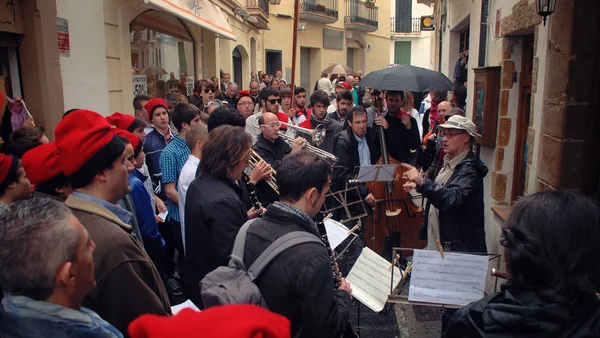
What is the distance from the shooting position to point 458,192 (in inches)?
127

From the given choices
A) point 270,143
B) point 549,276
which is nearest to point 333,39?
point 270,143

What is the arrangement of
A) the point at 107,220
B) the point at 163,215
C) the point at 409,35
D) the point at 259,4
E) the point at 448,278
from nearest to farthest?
the point at 107,220
the point at 448,278
the point at 163,215
the point at 259,4
the point at 409,35

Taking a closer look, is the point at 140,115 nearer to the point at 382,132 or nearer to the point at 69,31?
the point at 69,31

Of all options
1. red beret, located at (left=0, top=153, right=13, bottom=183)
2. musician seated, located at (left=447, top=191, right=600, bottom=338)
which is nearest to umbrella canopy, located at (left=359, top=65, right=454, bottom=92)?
red beret, located at (left=0, top=153, right=13, bottom=183)

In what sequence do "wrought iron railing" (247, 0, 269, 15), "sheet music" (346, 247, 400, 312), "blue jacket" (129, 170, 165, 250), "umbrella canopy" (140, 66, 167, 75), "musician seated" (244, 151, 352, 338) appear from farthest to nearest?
"wrought iron railing" (247, 0, 269, 15) → "umbrella canopy" (140, 66, 167, 75) → "blue jacket" (129, 170, 165, 250) → "sheet music" (346, 247, 400, 312) → "musician seated" (244, 151, 352, 338)

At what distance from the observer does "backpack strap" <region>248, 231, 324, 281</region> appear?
75.3 inches

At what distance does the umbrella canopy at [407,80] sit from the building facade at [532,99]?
401 millimetres

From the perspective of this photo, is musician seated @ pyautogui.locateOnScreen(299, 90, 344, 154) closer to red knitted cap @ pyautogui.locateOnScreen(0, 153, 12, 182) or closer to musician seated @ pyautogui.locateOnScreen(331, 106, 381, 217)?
musician seated @ pyautogui.locateOnScreen(331, 106, 381, 217)

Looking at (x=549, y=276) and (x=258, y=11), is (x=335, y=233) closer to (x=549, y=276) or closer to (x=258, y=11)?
(x=549, y=276)

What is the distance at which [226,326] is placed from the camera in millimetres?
1027

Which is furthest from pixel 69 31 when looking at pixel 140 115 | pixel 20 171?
pixel 20 171

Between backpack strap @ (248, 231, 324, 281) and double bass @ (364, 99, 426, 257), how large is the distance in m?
2.97

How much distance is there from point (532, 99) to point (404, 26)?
109 feet

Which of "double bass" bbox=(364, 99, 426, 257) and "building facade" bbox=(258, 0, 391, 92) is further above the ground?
"building facade" bbox=(258, 0, 391, 92)
